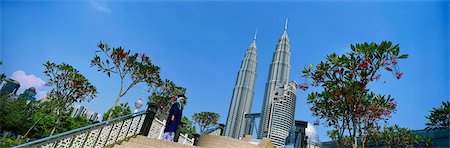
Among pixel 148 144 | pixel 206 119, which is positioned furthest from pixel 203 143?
pixel 206 119

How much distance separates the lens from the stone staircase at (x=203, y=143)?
21.8 ft

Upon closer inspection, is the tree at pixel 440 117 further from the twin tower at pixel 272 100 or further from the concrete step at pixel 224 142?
the twin tower at pixel 272 100

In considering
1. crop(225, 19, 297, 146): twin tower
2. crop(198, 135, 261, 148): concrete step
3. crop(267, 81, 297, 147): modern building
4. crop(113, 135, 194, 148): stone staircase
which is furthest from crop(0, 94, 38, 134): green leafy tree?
crop(267, 81, 297, 147): modern building

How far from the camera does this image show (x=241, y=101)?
18088cm

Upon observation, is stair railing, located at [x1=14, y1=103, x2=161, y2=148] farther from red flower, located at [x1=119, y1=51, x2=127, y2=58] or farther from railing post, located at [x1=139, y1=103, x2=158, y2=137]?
red flower, located at [x1=119, y1=51, x2=127, y2=58]

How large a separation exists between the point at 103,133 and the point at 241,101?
176229 millimetres

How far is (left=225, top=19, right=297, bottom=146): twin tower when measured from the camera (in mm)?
135375

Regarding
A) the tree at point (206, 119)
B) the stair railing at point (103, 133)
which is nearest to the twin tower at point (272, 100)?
the tree at point (206, 119)

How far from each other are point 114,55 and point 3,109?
2958cm

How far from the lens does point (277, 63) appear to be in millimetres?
185000

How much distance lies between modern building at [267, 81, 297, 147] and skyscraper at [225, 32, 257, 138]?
29.7 meters

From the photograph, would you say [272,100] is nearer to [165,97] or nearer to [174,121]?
[165,97]

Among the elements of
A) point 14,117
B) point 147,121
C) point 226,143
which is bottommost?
point 14,117

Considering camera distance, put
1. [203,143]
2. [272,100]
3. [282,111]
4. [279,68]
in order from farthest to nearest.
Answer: [279,68], [272,100], [282,111], [203,143]
